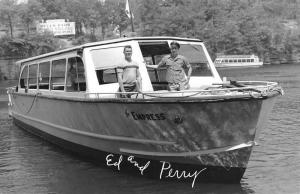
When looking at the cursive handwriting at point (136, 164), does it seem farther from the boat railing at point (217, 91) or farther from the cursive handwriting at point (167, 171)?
the boat railing at point (217, 91)

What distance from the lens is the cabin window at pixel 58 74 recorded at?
13.2 metres

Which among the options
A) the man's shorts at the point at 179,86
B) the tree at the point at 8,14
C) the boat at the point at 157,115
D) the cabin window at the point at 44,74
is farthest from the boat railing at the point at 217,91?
the tree at the point at 8,14

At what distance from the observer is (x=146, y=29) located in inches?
4715

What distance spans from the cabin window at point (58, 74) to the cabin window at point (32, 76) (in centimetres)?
234

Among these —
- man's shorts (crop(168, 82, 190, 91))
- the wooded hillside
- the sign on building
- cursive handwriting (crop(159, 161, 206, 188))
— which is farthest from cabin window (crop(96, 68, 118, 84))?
the sign on building

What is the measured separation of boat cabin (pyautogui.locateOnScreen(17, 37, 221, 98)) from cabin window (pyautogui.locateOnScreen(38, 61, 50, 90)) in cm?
19

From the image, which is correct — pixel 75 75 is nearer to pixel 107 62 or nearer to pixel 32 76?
pixel 107 62

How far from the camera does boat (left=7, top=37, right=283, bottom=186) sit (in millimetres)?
9023

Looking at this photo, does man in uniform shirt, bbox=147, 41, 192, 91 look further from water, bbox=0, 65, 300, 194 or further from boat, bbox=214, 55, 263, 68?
boat, bbox=214, 55, 263, 68

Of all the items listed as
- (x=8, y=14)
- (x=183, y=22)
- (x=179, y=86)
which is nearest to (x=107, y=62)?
(x=179, y=86)

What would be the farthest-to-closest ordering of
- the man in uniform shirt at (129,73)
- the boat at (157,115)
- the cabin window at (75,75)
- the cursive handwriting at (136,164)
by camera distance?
the cabin window at (75,75) → the man in uniform shirt at (129,73) → the cursive handwriting at (136,164) → the boat at (157,115)

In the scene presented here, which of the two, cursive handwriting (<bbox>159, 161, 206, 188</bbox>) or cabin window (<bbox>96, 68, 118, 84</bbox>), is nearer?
cursive handwriting (<bbox>159, 161, 206, 188</bbox>)

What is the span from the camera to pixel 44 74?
15.0 m

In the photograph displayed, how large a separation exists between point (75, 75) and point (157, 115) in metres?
3.80
